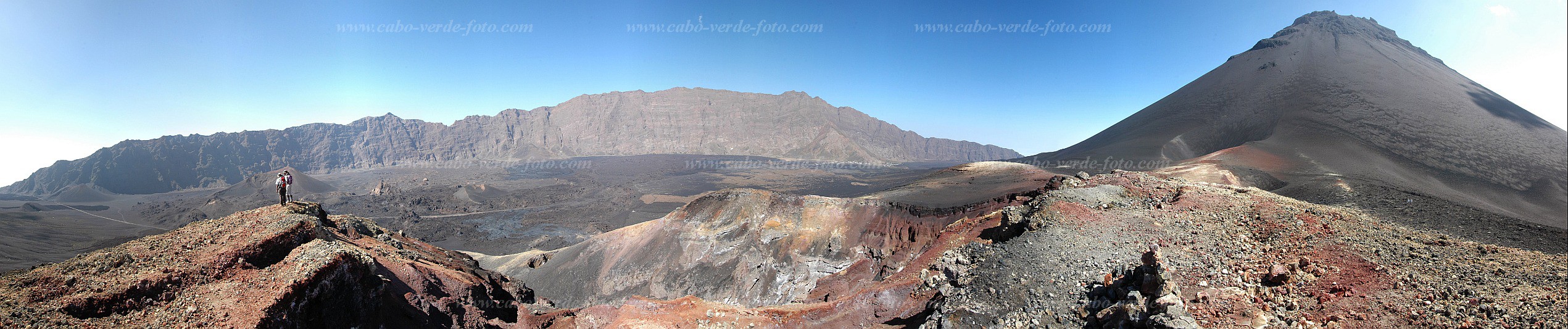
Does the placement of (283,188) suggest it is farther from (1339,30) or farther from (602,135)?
(602,135)

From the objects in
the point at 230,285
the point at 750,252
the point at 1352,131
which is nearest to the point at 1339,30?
the point at 1352,131

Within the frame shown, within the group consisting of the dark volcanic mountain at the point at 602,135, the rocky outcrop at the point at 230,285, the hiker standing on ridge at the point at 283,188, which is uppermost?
the dark volcanic mountain at the point at 602,135

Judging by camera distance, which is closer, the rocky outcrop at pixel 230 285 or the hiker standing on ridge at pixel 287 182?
the rocky outcrop at pixel 230 285

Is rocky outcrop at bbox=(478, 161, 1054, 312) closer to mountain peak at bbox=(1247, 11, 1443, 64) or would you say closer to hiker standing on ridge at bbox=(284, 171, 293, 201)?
hiker standing on ridge at bbox=(284, 171, 293, 201)

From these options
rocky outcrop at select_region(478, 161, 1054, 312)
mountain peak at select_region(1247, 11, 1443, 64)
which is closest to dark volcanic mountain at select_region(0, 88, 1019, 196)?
mountain peak at select_region(1247, 11, 1443, 64)

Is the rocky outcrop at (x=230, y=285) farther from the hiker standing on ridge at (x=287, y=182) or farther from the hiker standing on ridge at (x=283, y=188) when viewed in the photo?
the hiker standing on ridge at (x=283, y=188)

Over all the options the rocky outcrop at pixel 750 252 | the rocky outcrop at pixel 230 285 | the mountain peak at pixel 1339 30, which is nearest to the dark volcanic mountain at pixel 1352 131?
the mountain peak at pixel 1339 30
